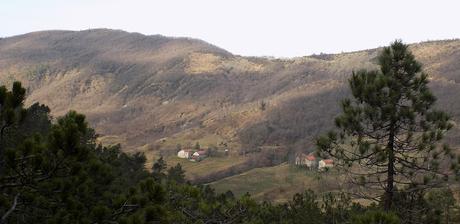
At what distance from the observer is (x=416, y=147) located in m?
16.7

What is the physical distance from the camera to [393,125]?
55.9 feet

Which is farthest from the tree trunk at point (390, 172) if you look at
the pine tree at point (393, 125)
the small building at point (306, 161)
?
the small building at point (306, 161)

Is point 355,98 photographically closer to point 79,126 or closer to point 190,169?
point 79,126

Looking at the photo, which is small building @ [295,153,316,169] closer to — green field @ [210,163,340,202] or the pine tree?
green field @ [210,163,340,202]

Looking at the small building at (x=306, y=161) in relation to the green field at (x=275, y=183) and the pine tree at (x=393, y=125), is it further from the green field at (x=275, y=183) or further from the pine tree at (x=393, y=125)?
the pine tree at (x=393, y=125)

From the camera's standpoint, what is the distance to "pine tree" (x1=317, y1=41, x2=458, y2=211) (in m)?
16.8

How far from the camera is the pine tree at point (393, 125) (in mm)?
16812

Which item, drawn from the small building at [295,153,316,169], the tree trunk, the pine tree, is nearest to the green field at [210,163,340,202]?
the small building at [295,153,316,169]

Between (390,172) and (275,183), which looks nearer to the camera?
(390,172)

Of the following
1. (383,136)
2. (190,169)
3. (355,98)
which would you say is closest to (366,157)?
(383,136)

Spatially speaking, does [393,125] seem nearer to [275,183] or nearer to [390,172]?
[390,172]

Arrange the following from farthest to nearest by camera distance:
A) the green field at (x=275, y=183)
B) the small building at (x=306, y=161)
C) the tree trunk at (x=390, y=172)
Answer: the small building at (x=306, y=161)
the green field at (x=275, y=183)
the tree trunk at (x=390, y=172)

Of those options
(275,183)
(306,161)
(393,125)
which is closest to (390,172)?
(393,125)

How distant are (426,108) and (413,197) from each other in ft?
10.6
